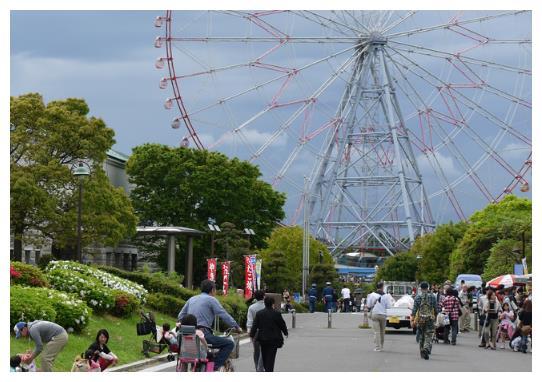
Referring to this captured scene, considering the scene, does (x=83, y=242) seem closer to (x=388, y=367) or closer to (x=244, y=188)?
(x=244, y=188)

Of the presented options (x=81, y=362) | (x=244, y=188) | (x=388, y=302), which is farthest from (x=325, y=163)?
(x=81, y=362)

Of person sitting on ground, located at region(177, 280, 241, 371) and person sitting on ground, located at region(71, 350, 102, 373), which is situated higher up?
person sitting on ground, located at region(177, 280, 241, 371)

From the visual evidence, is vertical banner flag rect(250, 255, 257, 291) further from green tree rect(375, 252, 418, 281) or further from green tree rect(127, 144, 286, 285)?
green tree rect(375, 252, 418, 281)

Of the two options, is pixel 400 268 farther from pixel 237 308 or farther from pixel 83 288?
pixel 83 288

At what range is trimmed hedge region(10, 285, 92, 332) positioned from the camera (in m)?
22.5

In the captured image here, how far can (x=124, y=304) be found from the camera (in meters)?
31.2

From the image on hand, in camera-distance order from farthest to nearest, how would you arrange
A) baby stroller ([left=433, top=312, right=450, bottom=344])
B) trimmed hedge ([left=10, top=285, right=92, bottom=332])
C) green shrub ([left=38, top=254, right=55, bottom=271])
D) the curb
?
green shrub ([left=38, top=254, right=55, bottom=271]) < baby stroller ([left=433, top=312, right=450, bottom=344]) < trimmed hedge ([left=10, top=285, right=92, bottom=332]) < the curb

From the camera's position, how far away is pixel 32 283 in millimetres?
26656

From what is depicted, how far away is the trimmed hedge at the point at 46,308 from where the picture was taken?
74.0 ft

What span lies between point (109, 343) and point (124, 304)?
17.8ft

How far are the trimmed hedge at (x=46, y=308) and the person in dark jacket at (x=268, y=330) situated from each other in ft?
21.9

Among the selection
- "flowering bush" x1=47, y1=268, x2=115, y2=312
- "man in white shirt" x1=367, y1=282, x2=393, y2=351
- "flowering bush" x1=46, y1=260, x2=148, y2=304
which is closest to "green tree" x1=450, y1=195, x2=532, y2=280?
"flowering bush" x1=46, y1=260, x2=148, y2=304

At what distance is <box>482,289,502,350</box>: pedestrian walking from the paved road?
49 cm

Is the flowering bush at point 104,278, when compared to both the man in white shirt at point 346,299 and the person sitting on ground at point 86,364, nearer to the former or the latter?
the person sitting on ground at point 86,364
